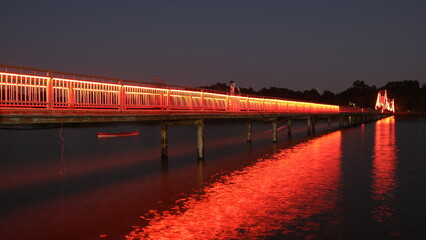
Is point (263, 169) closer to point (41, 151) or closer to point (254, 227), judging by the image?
point (254, 227)

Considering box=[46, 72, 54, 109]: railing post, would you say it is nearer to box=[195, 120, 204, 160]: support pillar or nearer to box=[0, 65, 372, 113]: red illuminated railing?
box=[0, 65, 372, 113]: red illuminated railing

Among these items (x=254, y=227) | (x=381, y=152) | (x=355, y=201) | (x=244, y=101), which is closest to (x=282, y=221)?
(x=254, y=227)

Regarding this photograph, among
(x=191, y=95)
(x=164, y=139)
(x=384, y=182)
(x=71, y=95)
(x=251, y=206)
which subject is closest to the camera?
(x=251, y=206)

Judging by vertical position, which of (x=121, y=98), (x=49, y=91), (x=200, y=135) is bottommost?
(x=200, y=135)

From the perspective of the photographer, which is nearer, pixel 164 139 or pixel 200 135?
pixel 200 135

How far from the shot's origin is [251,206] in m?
15.3

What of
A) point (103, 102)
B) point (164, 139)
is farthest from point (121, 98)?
point (164, 139)

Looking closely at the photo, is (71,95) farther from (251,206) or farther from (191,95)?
(191,95)

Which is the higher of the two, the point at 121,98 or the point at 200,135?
the point at 121,98

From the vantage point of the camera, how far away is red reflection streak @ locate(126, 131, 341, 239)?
12258mm

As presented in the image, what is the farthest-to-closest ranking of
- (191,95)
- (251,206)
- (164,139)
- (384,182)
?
(164,139) → (191,95) → (384,182) → (251,206)

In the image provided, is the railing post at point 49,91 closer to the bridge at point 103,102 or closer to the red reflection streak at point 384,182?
the bridge at point 103,102

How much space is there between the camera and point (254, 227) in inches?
496

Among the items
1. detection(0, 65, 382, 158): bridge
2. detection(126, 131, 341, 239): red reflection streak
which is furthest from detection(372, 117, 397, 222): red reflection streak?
detection(0, 65, 382, 158): bridge
